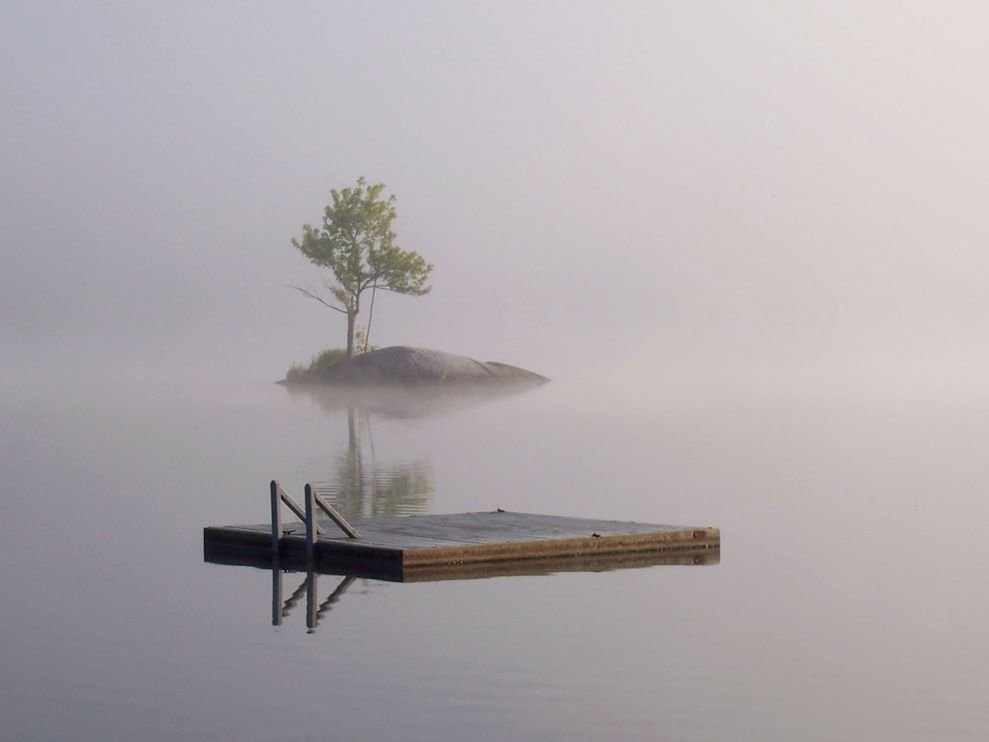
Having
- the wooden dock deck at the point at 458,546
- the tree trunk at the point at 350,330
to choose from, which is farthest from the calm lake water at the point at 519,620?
the tree trunk at the point at 350,330

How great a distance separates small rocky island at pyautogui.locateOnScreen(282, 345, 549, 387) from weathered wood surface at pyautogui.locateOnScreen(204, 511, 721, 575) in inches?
1974

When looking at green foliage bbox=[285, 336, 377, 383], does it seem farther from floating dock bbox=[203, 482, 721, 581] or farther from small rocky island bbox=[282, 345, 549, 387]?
floating dock bbox=[203, 482, 721, 581]

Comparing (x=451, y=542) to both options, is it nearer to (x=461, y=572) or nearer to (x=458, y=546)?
(x=458, y=546)

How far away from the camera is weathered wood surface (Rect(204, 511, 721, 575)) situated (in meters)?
19.6

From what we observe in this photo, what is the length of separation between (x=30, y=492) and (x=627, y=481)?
10.2 meters

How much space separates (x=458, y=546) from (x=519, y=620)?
3.14m

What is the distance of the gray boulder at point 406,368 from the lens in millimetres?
73250

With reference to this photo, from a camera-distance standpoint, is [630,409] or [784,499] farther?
[630,409]

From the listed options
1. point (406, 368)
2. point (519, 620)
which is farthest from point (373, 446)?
point (406, 368)

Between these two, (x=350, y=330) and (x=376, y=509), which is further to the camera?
(x=350, y=330)

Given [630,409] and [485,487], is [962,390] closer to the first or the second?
[630,409]

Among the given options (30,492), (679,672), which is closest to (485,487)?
(30,492)

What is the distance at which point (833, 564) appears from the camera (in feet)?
69.6

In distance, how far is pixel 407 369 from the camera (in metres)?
73.2
